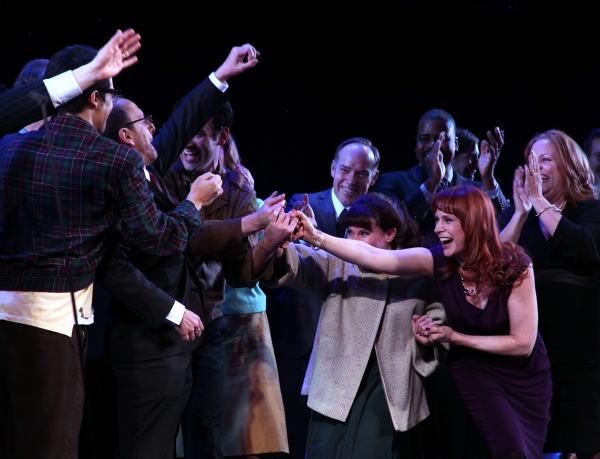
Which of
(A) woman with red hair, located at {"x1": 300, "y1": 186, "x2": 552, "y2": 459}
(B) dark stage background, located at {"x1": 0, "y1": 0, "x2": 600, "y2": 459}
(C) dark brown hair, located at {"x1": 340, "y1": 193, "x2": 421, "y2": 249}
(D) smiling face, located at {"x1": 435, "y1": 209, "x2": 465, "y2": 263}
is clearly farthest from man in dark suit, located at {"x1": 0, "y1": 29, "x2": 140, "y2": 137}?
(B) dark stage background, located at {"x1": 0, "y1": 0, "x2": 600, "y2": 459}

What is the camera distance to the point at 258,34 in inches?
192

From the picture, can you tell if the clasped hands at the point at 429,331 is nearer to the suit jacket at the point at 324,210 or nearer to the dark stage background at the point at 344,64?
the suit jacket at the point at 324,210

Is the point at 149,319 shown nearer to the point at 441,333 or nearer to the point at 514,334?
the point at 441,333

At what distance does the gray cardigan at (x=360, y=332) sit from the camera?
310 cm

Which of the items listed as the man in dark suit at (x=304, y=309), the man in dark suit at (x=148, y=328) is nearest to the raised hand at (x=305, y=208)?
the man in dark suit at (x=304, y=309)

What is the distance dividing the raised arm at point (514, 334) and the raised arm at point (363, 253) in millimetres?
278

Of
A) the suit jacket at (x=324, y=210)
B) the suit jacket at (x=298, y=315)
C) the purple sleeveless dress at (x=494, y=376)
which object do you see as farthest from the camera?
the suit jacket at (x=324, y=210)

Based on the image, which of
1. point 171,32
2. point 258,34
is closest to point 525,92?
point 258,34

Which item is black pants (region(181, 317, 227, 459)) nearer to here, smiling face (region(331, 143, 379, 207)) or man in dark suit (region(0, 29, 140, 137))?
man in dark suit (region(0, 29, 140, 137))

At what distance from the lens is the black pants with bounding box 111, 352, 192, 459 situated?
2670 mm

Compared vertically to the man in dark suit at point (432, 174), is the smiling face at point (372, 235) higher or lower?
lower

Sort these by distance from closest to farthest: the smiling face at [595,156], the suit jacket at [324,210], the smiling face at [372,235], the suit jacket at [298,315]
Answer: the smiling face at [372,235] < the suit jacket at [298,315] < the suit jacket at [324,210] < the smiling face at [595,156]

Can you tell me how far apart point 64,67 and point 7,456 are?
48.3 inches

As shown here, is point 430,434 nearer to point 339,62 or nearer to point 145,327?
point 145,327
